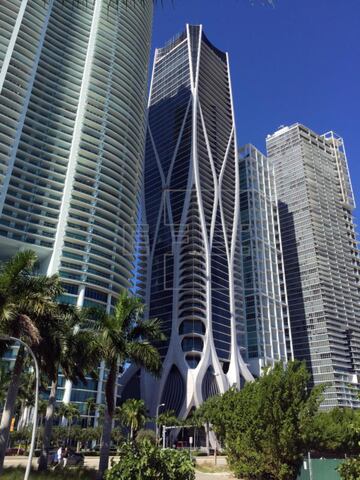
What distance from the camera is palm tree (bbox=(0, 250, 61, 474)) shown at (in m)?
21.4

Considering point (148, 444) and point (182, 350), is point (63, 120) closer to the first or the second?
point (182, 350)

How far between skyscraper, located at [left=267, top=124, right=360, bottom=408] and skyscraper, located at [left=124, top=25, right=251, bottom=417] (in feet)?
126

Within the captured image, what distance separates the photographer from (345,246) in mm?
183000

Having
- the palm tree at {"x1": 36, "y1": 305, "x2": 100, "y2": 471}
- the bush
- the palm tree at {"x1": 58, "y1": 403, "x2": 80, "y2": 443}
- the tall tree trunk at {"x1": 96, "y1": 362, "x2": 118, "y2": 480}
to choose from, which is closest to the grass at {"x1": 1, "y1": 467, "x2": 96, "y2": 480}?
the tall tree trunk at {"x1": 96, "y1": 362, "x2": 118, "y2": 480}

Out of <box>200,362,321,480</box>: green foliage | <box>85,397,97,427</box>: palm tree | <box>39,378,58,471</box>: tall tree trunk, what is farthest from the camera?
<box>85,397,97,427</box>: palm tree

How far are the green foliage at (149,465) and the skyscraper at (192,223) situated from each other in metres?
99.6

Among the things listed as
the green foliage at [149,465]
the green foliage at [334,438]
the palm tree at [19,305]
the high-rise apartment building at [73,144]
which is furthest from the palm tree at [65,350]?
the high-rise apartment building at [73,144]

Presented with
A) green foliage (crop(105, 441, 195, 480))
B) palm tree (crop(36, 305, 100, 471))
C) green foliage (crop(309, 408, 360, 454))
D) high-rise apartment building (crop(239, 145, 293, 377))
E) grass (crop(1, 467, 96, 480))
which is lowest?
grass (crop(1, 467, 96, 480))

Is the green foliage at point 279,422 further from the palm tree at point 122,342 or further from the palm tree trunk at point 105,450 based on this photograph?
the palm tree trunk at point 105,450

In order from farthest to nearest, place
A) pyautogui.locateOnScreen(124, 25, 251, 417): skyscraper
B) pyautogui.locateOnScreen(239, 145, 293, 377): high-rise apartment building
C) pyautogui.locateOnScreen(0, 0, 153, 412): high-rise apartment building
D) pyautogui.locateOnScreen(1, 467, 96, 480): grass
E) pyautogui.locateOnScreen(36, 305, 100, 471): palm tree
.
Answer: pyautogui.locateOnScreen(239, 145, 293, 377): high-rise apartment building → pyautogui.locateOnScreen(124, 25, 251, 417): skyscraper → pyautogui.locateOnScreen(0, 0, 153, 412): high-rise apartment building → pyautogui.locateOnScreen(36, 305, 100, 471): palm tree → pyautogui.locateOnScreen(1, 467, 96, 480): grass

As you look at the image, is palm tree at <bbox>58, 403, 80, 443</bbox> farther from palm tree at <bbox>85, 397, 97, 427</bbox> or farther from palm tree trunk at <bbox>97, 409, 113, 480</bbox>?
palm tree trunk at <bbox>97, 409, 113, 480</bbox>

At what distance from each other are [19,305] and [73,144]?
308 ft

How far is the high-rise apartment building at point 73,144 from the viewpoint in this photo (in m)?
98.6

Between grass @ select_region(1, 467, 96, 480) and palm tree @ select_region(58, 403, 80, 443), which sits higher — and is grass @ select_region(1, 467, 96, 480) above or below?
below
